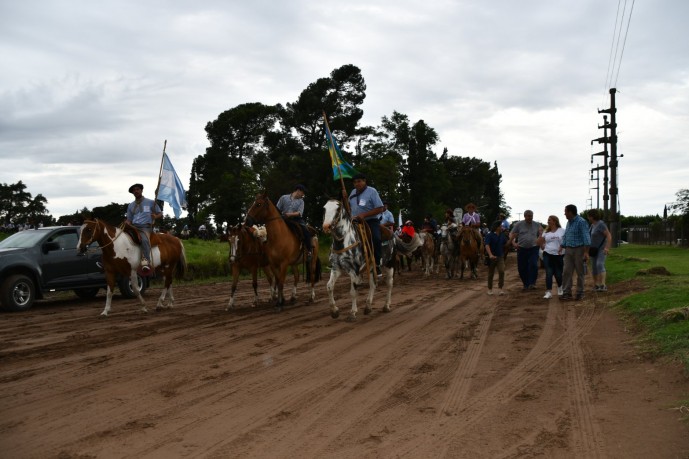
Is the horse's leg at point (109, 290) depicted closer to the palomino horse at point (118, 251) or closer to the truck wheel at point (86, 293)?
the palomino horse at point (118, 251)

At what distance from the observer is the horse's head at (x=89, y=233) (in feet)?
40.3

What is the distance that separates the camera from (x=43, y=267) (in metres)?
15.0

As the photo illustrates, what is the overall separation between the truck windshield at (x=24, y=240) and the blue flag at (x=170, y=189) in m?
3.62

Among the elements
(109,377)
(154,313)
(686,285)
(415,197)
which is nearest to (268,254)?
(154,313)

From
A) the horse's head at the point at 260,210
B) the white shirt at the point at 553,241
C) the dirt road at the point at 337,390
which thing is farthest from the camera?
the white shirt at the point at 553,241

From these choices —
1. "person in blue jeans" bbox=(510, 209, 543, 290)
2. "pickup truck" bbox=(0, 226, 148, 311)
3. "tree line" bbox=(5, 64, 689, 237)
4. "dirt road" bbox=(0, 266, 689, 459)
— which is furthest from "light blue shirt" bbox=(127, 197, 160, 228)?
"tree line" bbox=(5, 64, 689, 237)

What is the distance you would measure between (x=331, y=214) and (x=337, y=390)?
5.30m

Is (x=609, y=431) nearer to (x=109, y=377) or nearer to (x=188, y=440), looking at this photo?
(x=188, y=440)

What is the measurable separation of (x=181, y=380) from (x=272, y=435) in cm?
221

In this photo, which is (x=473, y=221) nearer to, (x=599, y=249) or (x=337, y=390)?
(x=599, y=249)

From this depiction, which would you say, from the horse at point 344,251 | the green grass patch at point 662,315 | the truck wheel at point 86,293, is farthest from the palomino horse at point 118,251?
the green grass patch at point 662,315

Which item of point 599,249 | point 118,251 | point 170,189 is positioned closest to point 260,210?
point 118,251

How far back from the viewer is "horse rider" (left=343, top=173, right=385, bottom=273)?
40.2 feet

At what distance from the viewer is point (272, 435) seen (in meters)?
5.01
